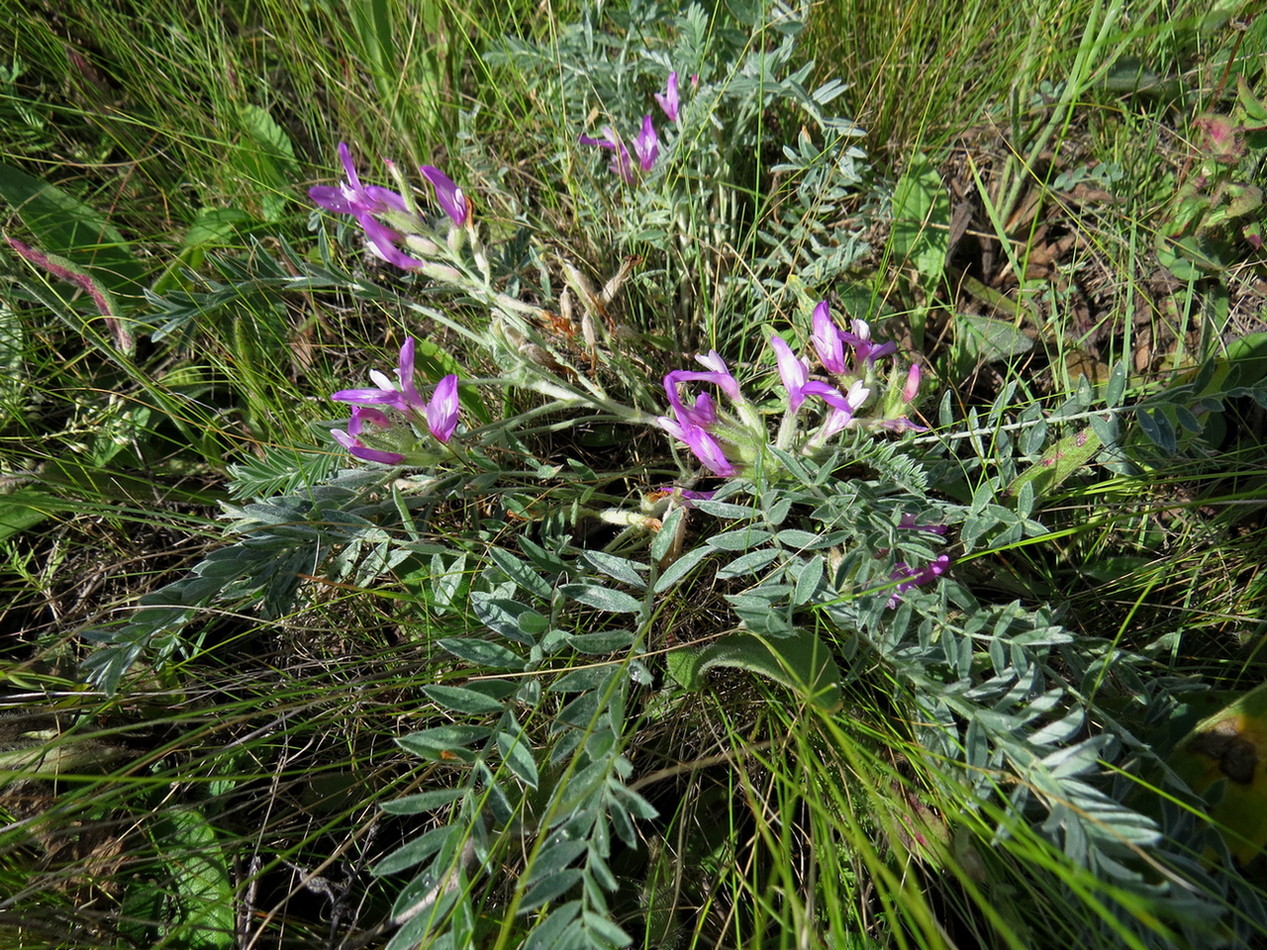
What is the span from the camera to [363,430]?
1411 millimetres

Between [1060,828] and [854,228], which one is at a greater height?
[854,228]

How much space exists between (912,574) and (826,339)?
42cm

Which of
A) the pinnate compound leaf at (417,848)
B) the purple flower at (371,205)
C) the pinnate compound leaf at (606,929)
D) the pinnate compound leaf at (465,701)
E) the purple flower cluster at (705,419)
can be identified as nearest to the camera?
the pinnate compound leaf at (606,929)

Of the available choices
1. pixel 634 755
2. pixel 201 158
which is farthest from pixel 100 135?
pixel 634 755

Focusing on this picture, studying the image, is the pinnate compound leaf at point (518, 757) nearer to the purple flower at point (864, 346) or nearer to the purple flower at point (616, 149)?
the purple flower at point (864, 346)

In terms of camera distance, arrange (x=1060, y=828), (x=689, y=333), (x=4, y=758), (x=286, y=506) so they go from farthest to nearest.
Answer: (x=689, y=333) < (x=4, y=758) < (x=286, y=506) < (x=1060, y=828)

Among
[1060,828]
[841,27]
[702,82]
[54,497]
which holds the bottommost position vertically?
[54,497]

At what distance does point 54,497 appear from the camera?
Answer: 5.74ft

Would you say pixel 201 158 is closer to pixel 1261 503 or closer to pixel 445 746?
pixel 445 746

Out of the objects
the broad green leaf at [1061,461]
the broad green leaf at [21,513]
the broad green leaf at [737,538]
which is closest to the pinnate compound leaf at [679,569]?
the broad green leaf at [737,538]

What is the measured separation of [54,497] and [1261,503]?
7.65 ft

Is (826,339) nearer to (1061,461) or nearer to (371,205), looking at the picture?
(1061,461)

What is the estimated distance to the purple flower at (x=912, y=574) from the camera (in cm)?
130

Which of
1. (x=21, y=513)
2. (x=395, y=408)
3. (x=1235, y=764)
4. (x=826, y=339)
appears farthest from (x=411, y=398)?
(x=1235, y=764)
